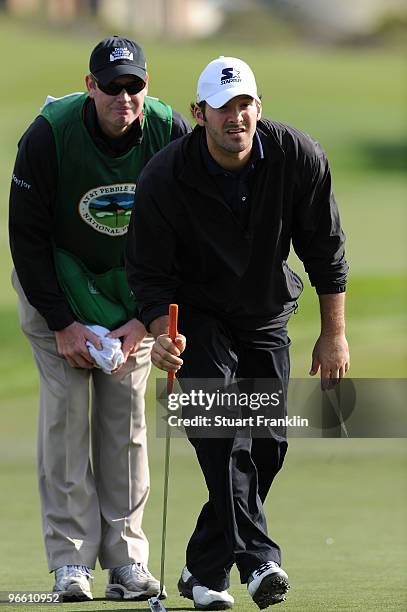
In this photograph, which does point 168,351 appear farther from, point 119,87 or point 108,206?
point 119,87

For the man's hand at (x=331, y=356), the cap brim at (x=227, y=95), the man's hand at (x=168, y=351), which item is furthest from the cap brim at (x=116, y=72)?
the man's hand at (x=331, y=356)

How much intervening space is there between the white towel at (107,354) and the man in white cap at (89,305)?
1cm

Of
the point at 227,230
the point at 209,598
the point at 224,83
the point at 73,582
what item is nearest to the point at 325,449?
the point at 73,582

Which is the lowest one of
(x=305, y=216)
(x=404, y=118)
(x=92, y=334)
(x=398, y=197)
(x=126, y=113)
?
(x=92, y=334)

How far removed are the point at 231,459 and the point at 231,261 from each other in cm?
69

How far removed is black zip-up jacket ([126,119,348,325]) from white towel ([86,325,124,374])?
1.73ft

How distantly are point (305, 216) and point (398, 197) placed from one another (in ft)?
72.8

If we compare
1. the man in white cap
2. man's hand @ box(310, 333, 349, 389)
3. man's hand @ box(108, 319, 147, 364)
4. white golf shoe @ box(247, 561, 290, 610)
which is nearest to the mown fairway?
white golf shoe @ box(247, 561, 290, 610)

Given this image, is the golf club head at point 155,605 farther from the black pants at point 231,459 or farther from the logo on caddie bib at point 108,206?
the logo on caddie bib at point 108,206

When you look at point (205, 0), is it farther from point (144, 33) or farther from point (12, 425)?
point (12, 425)

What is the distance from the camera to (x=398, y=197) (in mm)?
27188

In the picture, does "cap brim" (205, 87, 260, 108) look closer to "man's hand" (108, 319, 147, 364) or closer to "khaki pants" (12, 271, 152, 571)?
"man's hand" (108, 319, 147, 364)

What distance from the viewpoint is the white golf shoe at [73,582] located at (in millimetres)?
5582

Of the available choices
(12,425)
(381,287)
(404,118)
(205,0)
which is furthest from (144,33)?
(12,425)
